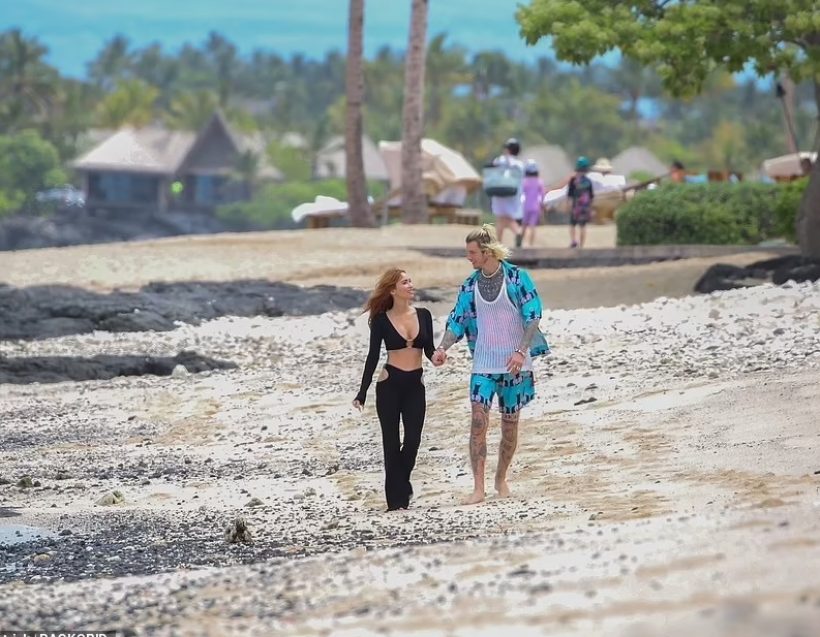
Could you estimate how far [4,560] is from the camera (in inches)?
388

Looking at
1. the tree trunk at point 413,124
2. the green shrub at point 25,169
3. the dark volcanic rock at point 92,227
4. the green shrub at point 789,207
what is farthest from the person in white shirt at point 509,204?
the green shrub at point 25,169

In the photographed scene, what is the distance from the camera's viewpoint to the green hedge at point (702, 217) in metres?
28.5

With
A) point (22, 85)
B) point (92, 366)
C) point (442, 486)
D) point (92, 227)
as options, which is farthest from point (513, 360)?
point (22, 85)

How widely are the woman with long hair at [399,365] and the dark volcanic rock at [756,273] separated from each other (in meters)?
9.55

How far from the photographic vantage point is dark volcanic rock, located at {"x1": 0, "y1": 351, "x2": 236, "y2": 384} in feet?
61.7

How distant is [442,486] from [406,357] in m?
1.31

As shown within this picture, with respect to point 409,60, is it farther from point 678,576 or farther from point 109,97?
point 109,97


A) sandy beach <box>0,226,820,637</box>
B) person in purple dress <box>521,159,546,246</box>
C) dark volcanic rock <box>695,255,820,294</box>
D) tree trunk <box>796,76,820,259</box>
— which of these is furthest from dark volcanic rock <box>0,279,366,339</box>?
person in purple dress <box>521,159,546,246</box>

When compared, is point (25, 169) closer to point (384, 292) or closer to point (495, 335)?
point (384, 292)

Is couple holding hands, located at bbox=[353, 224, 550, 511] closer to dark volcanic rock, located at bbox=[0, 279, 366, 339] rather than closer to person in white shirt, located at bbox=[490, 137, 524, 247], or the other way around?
dark volcanic rock, located at bbox=[0, 279, 366, 339]

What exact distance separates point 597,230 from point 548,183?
43363 mm

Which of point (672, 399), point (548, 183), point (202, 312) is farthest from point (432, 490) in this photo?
point (548, 183)

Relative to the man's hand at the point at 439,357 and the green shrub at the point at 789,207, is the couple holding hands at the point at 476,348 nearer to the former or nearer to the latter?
the man's hand at the point at 439,357

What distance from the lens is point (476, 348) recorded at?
11164 mm
